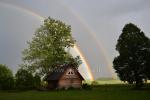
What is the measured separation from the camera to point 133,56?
68562 mm

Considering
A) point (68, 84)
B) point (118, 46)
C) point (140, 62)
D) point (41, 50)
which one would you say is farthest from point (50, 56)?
point (140, 62)

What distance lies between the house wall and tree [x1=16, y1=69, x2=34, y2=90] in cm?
758

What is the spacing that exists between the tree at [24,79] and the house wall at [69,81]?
758 centimetres

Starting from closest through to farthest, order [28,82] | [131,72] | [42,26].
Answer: [131,72], [28,82], [42,26]

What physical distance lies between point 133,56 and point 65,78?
1939cm

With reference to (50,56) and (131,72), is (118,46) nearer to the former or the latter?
(131,72)

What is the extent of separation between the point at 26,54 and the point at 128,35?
27638 millimetres

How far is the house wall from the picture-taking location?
76.0 m

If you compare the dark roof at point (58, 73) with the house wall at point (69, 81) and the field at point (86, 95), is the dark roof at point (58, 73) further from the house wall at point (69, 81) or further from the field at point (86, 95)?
the field at point (86, 95)

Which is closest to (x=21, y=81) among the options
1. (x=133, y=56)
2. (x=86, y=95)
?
(x=133, y=56)

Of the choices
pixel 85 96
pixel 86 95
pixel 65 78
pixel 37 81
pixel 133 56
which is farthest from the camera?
pixel 65 78

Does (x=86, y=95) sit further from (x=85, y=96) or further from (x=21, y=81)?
(x=21, y=81)

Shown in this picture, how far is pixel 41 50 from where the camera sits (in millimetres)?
77688

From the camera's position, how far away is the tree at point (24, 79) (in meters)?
74.0
